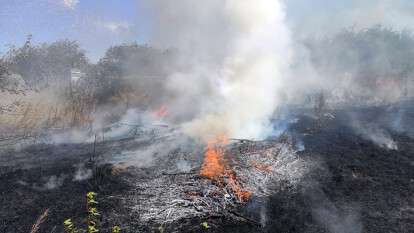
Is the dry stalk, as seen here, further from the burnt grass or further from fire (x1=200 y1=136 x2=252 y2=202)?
fire (x1=200 y1=136 x2=252 y2=202)

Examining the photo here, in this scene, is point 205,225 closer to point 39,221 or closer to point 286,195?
point 286,195

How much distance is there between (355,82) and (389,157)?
2817 cm

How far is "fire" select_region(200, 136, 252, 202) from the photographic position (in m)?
12.4

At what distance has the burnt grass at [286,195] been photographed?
1049 cm

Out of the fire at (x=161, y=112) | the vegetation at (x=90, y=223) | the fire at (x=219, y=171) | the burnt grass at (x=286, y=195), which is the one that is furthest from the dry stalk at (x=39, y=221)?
the fire at (x=161, y=112)

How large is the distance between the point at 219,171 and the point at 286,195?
106 inches

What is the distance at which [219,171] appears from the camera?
45.1 ft

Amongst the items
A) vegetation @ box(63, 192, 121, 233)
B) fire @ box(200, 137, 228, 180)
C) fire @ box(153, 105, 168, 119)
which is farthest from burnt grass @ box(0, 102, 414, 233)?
fire @ box(153, 105, 168, 119)

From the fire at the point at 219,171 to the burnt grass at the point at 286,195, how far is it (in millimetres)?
565

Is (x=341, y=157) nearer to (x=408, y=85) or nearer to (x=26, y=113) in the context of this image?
(x=26, y=113)

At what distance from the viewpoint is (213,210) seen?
36.4 feet

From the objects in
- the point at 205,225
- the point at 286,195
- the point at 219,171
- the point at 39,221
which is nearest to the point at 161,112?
the point at 219,171

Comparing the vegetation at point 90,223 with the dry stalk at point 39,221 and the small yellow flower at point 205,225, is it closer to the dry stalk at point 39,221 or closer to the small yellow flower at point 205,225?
the dry stalk at point 39,221

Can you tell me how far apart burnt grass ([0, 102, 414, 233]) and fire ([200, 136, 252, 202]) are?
0.56 m
